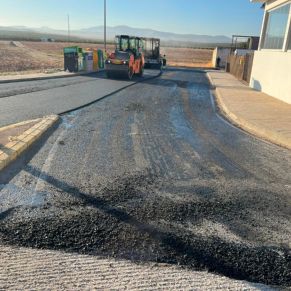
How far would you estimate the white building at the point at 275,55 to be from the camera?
538 inches

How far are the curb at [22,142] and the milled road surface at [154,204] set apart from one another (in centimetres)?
18

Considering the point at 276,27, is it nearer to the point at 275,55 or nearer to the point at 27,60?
the point at 275,55

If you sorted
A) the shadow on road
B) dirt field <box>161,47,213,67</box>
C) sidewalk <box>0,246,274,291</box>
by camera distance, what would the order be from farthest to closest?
dirt field <box>161,47,213,67</box> < the shadow on road < sidewalk <box>0,246,274,291</box>

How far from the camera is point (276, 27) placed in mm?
→ 16156

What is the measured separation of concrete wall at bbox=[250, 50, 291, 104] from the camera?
13.3 m

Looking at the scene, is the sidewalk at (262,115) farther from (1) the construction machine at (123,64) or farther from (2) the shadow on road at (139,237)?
(1) the construction machine at (123,64)

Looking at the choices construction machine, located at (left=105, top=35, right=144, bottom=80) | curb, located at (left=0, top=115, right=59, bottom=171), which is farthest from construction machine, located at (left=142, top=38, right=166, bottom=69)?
curb, located at (left=0, top=115, right=59, bottom=171)

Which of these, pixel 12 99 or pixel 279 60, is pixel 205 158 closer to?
pixel 12 99

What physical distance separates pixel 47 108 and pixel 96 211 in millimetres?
7029

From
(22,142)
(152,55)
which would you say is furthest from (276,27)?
(152,55)

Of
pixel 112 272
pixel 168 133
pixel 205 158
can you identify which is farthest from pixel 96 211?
pixel 168 133

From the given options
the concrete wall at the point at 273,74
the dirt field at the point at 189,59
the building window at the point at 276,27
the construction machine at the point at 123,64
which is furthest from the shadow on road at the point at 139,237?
the dirt field at the point at 189,59

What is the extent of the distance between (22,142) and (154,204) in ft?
10.9

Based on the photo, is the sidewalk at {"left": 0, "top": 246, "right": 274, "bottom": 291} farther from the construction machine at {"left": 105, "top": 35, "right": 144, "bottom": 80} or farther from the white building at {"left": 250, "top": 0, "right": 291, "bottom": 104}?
the construction machine at {"left": 105, "top": 35, "right": 144, "bottom": 80}
